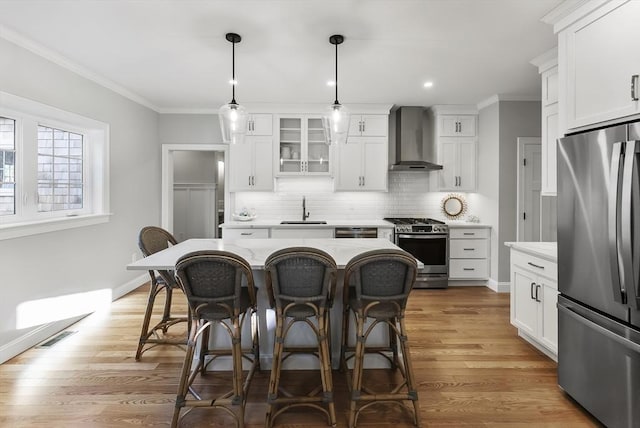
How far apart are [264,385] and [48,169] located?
9.70 ft

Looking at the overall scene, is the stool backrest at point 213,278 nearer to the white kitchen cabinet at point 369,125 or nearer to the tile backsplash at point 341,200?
the tile backsplash at point 341,200

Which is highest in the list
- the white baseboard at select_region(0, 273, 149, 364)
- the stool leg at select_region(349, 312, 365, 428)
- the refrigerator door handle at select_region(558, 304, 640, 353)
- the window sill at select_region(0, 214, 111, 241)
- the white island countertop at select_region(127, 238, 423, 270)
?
the window sill at select_region(0, 214, 111, 241)

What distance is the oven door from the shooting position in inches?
186

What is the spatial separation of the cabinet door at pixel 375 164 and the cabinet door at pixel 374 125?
9cm

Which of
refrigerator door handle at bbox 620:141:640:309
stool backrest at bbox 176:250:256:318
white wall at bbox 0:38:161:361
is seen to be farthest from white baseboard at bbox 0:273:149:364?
refrigerator door handle at bbox 620:141:640:309

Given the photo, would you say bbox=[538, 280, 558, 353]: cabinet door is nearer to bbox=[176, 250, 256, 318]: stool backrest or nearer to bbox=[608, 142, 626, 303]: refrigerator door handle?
bbox=[608, 142, 626, 303]: refrigerator door handle

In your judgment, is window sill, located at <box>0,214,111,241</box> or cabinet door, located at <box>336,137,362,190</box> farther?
cabinet door, located at <box>336,137,362,190</box>

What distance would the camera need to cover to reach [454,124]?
5.08 metres

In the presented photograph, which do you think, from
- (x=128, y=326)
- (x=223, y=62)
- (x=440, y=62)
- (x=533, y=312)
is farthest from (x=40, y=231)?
(x=533, y=312)

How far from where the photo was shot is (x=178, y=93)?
443cm

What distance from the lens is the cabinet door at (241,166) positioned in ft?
16.4

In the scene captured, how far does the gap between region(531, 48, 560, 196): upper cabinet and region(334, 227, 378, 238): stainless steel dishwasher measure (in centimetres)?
209

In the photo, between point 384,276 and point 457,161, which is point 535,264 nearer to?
point 384,276

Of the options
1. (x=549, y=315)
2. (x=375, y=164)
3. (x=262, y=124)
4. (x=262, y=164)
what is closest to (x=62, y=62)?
(x=262, y=124)
